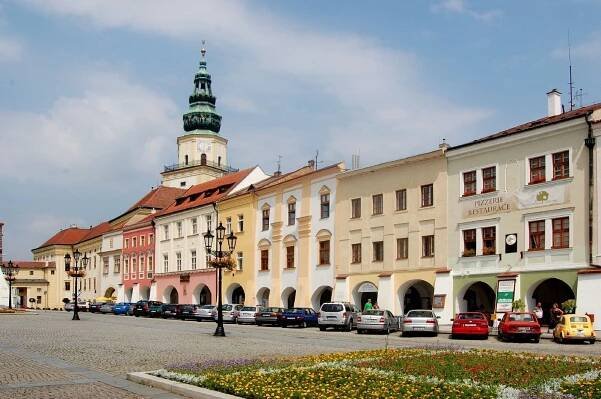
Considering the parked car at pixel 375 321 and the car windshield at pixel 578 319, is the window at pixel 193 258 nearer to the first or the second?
the parked car at pixel 375 321

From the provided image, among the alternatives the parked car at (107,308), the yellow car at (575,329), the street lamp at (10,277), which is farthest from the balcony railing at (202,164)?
the yellow car at (575,329)

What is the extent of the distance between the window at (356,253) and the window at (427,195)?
20.6 feet

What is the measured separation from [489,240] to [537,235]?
3.05m

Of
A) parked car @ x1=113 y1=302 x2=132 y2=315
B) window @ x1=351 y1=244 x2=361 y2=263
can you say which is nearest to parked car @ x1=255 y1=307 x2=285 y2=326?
window @ x1=351 y1=244 x2=361 y2=263

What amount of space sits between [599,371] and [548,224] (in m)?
23.1

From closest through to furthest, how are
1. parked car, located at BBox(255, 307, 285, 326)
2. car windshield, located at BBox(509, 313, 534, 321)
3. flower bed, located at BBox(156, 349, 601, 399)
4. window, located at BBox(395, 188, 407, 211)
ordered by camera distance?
flower bed, located at BBox(156, 349, 601, 399) → car windshield, located at BBox(509, 313, 534, 321) → window, located at BBox(395, 188, 407, 211) → parked car, located at BBox(255, 307, 285, 326)

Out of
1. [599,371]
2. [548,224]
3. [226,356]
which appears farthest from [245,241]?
[599,371]

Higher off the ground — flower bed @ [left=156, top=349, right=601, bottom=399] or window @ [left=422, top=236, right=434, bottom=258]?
window @ [left=422, top=236, right=434, bottom=258]

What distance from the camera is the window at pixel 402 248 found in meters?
45.3

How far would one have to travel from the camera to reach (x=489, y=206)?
40.5 meters

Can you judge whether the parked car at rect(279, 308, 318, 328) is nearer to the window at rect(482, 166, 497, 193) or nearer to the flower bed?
the window at rect(482, 166, 497, 193)

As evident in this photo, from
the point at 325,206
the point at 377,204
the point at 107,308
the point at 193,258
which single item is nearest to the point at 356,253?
the point at 377,204

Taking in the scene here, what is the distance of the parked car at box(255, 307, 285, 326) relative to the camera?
154ft

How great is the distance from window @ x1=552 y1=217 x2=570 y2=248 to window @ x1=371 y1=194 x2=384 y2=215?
41.0 feet
